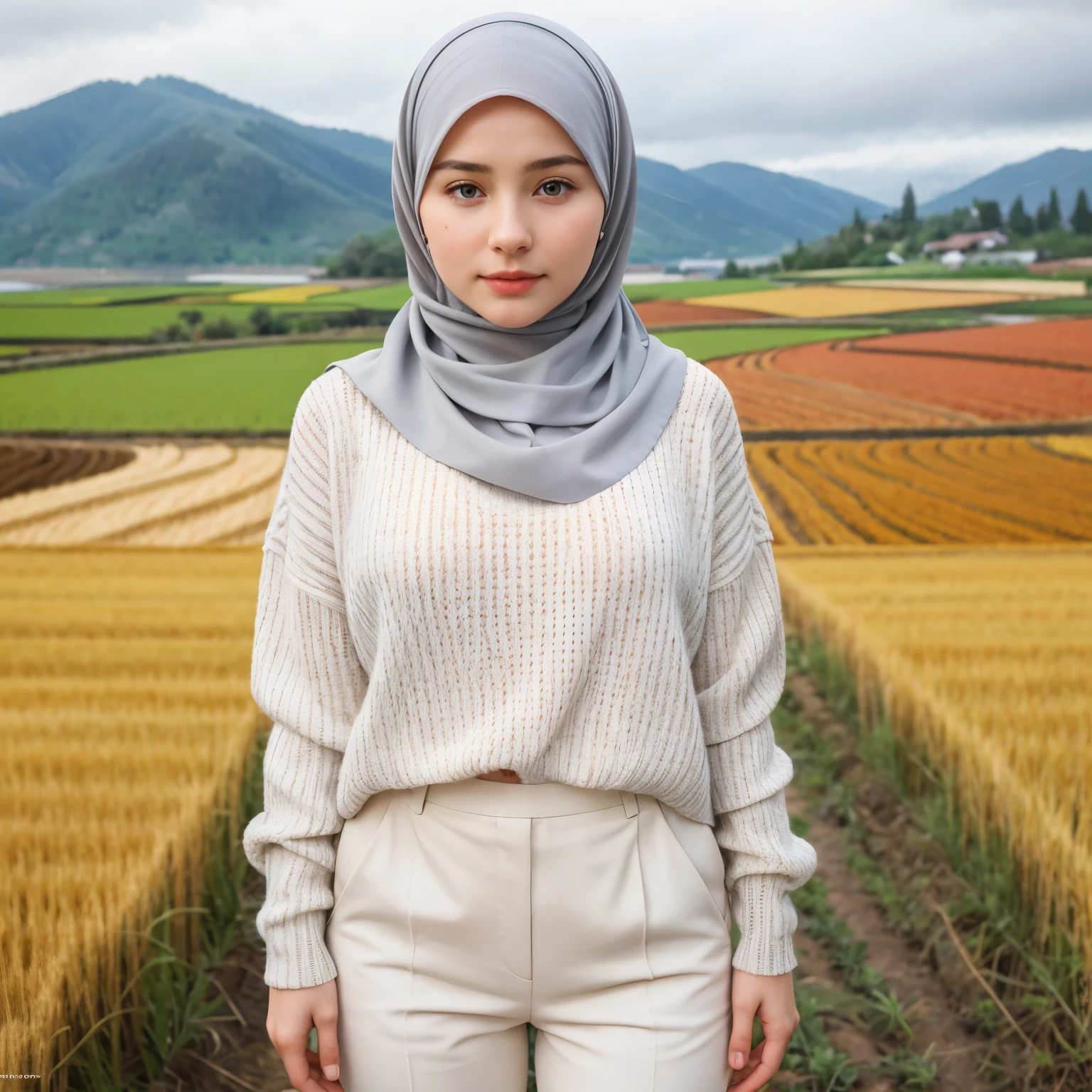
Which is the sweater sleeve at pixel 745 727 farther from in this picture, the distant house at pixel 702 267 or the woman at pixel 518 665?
the distant house at pixel 702 267

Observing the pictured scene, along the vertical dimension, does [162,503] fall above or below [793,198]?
below

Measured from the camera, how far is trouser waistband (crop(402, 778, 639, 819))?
2.76 feet

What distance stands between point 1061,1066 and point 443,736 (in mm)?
1295

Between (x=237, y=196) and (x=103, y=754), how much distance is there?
2135mm

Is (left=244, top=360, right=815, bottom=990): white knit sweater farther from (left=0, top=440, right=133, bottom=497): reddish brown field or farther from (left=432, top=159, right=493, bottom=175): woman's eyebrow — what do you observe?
(left=0, top=440, right=133, bottom=497): reddish brown field

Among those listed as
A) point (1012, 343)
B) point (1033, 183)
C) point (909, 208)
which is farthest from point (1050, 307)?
point (909, 208)

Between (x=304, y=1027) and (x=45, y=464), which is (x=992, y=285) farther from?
(x=304, y=1027)

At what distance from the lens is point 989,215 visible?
340cm

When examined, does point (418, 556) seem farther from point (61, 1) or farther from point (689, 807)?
point (61, 1)

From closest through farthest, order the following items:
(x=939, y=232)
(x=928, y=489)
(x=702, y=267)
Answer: (x=928, y=489), (x=939, y=232), (x=702, y=267)

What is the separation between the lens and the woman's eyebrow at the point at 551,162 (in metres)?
0.80

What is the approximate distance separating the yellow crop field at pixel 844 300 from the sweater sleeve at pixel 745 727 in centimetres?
287

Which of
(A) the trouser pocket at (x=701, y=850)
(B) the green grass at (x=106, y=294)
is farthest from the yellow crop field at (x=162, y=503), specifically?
(A) the trouser pocket at (x=701, y=850)

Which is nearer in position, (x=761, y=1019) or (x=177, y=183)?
(x=761, y=1019)
